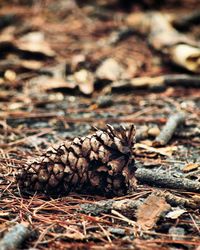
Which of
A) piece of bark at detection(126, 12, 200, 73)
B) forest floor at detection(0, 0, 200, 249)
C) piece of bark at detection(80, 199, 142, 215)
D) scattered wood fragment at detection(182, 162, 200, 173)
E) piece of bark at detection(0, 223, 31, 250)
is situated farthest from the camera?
piece of bark at detection(126, 12, 200, 73)

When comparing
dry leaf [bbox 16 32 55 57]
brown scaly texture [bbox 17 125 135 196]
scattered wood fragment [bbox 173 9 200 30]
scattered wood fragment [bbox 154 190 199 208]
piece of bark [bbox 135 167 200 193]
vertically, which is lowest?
scattered wood fragment [bbox 154 190 199 208]

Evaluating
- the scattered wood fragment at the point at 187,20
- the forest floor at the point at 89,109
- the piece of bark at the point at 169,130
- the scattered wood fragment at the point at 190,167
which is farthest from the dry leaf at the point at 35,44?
the scattered wood fragment at the point at 190,167

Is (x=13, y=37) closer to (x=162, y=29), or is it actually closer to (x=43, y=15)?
(x=43, y=15)

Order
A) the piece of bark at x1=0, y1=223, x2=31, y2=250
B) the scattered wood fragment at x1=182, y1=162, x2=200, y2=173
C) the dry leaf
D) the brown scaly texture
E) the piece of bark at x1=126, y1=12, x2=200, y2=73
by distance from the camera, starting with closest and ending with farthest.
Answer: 1. the piece of bark at x1=0, y1=223, x2=31, y2=250
2. the brown scaly texture
3. the scattered wood fragment at x1=182, y1=162, x2=200, y2=173
4. the piece of bark at x1=126, y1=12, x2=200, y2=73
5. the dry leaf

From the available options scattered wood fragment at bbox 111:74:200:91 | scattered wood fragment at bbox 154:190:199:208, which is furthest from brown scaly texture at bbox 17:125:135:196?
scattered wood fragment at bbox 111:74:200:91

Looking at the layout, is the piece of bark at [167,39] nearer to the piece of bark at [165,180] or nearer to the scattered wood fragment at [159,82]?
the scattered wood fragment at [159,82]

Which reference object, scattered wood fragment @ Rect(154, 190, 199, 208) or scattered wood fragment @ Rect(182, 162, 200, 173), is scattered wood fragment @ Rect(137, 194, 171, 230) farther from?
scattered wood fragment @ Rect(182, 162, 200, 173)

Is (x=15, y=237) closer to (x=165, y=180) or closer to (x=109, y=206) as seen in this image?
(x=109, y=206)

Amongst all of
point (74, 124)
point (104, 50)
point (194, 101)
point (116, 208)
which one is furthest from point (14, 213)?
point (104, 50)
